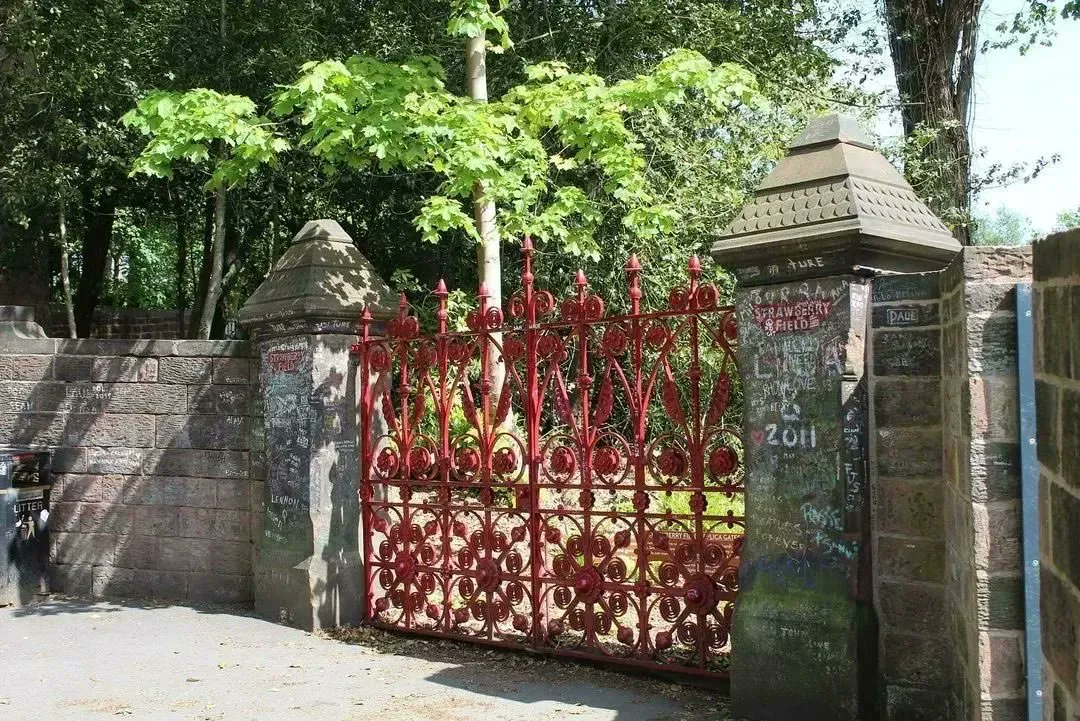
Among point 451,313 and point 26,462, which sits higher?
point 451,313

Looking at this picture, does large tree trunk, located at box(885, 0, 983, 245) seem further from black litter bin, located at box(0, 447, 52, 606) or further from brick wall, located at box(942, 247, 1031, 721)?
brick wall, located at box(942, 247, 1031, 721)

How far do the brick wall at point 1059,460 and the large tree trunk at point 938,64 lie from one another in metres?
13.7

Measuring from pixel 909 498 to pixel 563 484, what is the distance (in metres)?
Result: 1.93

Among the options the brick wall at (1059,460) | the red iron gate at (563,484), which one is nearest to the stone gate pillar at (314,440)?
the red iron gate at (563,484)

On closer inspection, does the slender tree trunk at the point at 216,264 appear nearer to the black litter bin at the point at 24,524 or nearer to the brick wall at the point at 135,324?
→ the black litter bin at the point at 24,524

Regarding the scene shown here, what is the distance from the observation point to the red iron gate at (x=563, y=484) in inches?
209

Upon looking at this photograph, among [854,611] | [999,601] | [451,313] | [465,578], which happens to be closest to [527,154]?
[451,313]

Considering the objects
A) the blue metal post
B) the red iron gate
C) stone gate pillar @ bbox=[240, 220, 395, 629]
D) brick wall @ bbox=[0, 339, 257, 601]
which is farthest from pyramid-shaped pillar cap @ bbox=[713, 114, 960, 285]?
brick wall @ bbox=[0, 339, 257, 601]

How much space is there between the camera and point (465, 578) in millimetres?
6387

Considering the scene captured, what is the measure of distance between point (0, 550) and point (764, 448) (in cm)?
602

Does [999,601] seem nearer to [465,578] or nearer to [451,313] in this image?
[465,578]

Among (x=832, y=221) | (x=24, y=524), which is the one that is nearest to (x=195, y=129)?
(x=24, y=524)

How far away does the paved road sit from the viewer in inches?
206

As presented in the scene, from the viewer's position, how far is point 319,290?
278 inches
